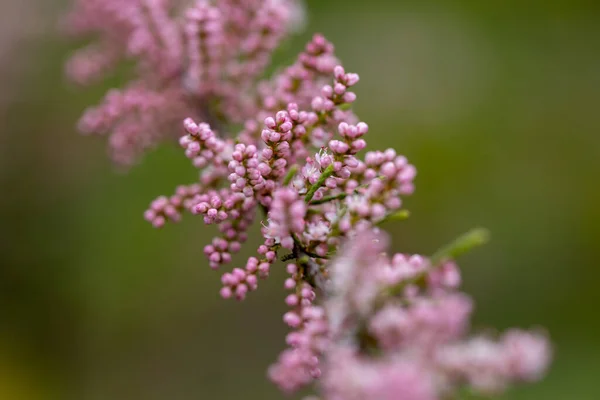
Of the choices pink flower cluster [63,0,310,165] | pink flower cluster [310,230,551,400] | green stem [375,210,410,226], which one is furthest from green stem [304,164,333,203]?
pink flower cluster [63,0,310,165]

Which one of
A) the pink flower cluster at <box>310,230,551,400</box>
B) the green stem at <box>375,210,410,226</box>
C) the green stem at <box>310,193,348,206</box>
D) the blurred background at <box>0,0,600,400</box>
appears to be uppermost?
the blurred background at <box>0,0,600,400</box>

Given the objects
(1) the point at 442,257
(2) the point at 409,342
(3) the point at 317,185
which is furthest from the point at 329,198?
(2) the point at 409,342

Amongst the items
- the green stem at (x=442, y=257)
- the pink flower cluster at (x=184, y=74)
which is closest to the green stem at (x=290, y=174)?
the green stem at (x=442, y=257)

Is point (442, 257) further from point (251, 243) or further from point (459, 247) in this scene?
point (251, 243)

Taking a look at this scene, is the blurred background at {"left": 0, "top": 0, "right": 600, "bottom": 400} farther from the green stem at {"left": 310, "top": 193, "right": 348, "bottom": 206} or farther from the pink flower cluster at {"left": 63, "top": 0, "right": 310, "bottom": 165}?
the green stem at {"left": 310, "top": 193, "right": 348, "bottom": 206}

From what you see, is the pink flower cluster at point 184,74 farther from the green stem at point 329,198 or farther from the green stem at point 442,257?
the green stem at point 442,257
